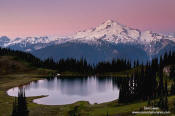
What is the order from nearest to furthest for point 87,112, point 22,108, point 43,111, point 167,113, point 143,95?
1. point 167,113
2. point 22,108
3. point 87,112
4. point 43,111
5. point 143,95

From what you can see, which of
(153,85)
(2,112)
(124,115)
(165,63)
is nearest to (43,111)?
(2,112)

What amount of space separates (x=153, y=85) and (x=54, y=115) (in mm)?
45381

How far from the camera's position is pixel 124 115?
67.5 m

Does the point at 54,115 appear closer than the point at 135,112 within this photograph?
No

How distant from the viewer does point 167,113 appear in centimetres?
6228

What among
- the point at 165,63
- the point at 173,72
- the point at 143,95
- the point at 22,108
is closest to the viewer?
the point at 22,108

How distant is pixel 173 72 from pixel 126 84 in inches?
2538

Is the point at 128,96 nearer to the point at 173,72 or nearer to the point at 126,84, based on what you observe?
the point at 126,84

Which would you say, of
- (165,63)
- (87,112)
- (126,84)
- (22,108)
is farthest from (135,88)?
(165,63)

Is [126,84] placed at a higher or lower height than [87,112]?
higher

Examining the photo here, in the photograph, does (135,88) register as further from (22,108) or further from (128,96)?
(22,108)

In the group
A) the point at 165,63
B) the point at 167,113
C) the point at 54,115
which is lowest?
the point at 54,115

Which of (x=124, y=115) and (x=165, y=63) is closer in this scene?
(x=124, y=115)

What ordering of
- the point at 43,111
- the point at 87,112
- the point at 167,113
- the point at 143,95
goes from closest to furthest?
the point at 167,113 → the point at 87,112 → the point at 43,111 → the point at 143,95
